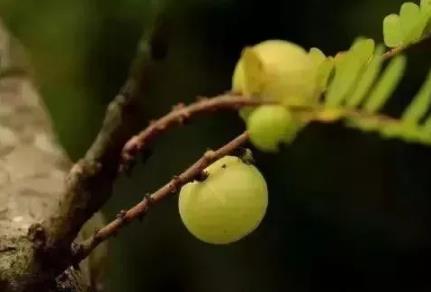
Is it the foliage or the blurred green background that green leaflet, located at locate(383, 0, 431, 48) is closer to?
the foliage

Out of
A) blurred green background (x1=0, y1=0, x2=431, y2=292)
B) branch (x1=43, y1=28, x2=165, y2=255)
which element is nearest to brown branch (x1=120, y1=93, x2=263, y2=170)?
branch (x1=43, y1=28, x2=165, y2=255)

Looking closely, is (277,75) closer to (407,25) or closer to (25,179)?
(407,25)

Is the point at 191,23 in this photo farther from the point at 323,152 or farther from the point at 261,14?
the point at 323,152

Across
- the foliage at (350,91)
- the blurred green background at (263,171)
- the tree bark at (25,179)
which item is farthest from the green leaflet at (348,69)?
the blurred green background at (263,171)

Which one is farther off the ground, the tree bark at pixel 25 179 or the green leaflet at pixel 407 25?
the green leaflet at pixel 407 25

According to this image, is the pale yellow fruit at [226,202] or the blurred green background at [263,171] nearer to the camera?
the pale yellow fruit at [226,202]

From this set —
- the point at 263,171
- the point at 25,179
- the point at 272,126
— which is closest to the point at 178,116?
the point at 272,126

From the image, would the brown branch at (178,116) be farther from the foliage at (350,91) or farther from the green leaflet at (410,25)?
the green leaflet at (410,25)
